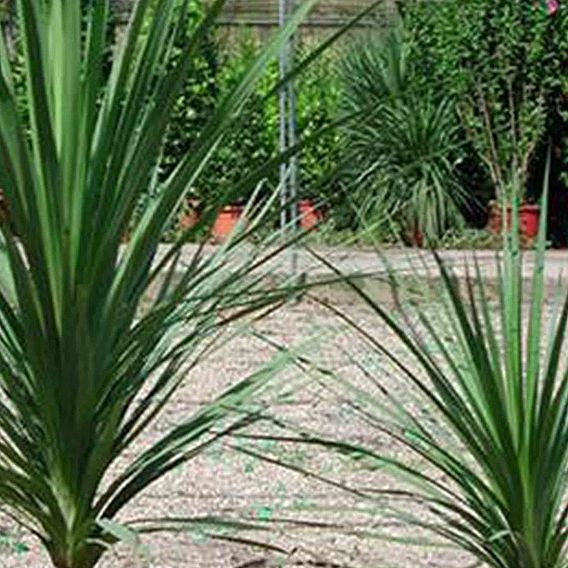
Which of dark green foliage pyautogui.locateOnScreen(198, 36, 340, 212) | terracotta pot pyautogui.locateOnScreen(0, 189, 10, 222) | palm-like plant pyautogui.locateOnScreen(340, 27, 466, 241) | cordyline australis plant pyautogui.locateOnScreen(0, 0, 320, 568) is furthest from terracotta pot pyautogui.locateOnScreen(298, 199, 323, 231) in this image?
dark green foliage pyautogui.locateOnScreen(198, 36, 340, 212)

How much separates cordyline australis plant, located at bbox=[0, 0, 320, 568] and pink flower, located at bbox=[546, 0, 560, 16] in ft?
27.6

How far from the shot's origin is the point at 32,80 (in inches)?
69.6

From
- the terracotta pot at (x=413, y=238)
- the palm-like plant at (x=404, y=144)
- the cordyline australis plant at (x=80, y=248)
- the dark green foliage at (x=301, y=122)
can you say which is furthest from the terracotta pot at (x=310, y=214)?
the dark green foliage at (x=301, y=122)

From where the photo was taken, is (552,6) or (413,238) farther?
(552,6)

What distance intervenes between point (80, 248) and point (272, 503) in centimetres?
232

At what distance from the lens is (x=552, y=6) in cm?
1009

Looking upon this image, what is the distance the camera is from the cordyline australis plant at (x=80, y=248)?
1790 millimetres

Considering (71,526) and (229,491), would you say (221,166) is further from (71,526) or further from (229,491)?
(71,526)

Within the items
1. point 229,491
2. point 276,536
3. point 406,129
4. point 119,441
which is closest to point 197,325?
point 119,441

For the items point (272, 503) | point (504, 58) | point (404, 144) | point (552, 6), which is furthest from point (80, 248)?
point (552, 6)

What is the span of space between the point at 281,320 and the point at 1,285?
547 cm

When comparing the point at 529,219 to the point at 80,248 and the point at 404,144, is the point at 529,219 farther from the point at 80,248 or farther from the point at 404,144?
the point at 80,248

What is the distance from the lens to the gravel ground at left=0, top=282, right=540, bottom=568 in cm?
343

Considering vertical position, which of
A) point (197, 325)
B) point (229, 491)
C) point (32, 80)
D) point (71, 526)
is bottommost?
point (229, 491)
